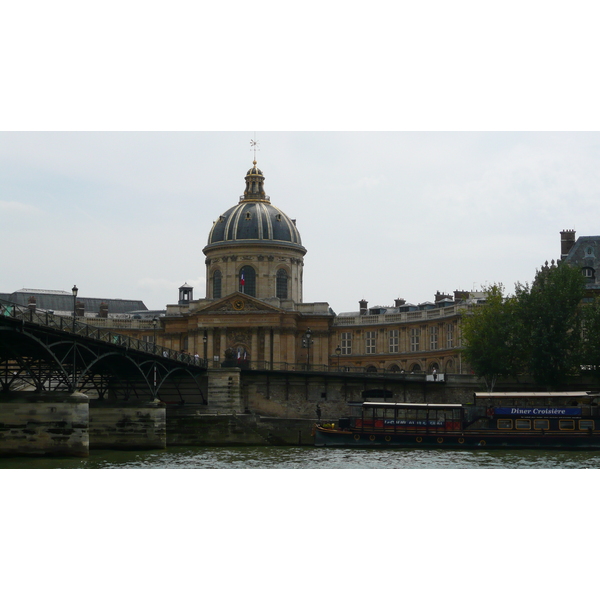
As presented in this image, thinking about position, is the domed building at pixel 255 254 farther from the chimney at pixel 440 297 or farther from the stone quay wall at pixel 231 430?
the stone quay wall at pixel 231 430

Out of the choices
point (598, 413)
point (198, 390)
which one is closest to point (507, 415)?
point (598, 413)

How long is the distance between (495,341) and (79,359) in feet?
117

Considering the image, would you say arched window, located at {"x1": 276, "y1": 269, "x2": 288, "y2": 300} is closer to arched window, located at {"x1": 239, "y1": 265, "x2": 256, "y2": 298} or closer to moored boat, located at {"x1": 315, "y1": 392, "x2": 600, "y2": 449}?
arched window, located at {"x1": 239, "y1": 265, "x2": 256, "y2": 298}

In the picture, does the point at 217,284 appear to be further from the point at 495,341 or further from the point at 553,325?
the point at 553,325

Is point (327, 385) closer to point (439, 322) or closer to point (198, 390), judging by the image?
point (198, 390)

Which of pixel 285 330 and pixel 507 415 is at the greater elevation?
pixel 285 330

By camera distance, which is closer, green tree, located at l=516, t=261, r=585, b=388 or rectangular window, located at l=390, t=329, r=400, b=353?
green tree, located at l=516, t=261, r=585, b=388

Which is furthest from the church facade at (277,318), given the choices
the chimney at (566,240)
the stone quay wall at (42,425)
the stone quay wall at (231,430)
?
the stone quay wall at (42,425)

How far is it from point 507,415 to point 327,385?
21385 mm

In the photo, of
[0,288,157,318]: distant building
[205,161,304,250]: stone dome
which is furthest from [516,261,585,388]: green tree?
[0,288,157,318]: distant building

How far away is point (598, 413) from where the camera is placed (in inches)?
2552

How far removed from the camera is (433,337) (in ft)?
358

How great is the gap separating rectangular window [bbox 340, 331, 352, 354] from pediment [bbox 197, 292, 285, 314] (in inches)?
525

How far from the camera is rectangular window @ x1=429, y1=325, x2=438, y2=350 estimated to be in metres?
109
